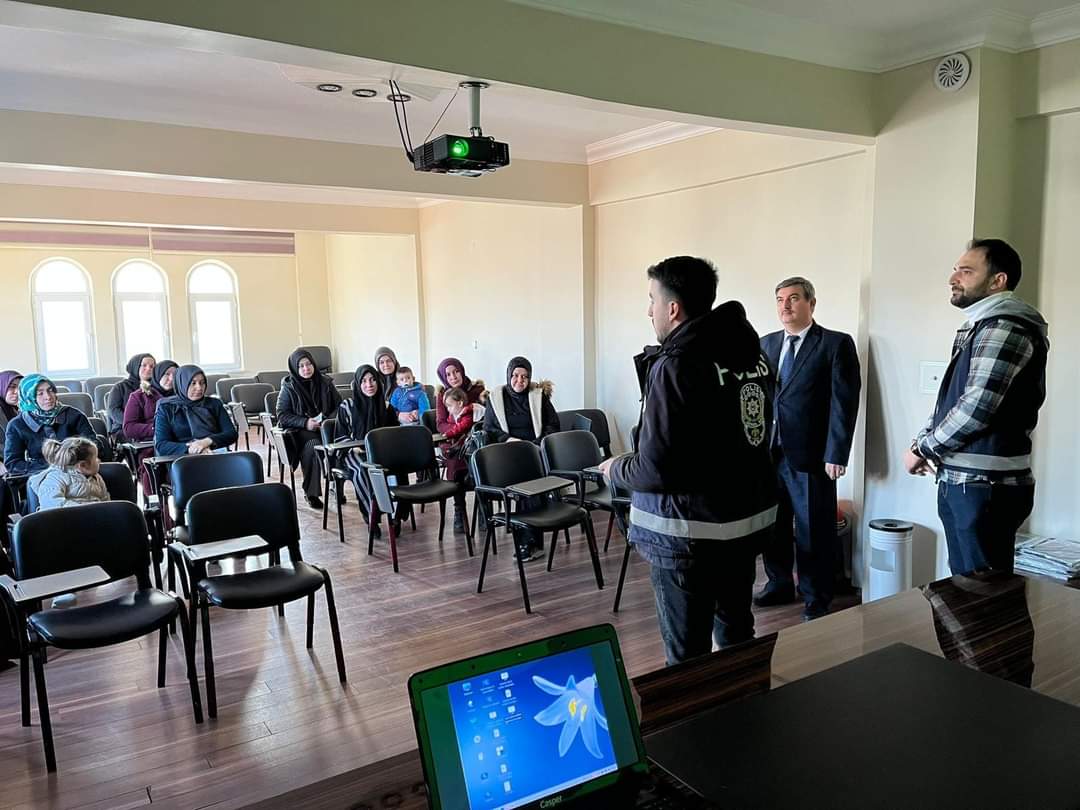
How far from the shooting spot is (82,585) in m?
2.79

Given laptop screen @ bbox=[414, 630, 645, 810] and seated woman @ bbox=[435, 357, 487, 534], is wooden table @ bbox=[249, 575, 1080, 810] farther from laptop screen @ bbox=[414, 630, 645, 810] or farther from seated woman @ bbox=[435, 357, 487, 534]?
seated woman @ bbox=[435, 357, 487, 534]

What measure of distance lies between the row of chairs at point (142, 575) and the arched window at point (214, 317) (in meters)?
7.90

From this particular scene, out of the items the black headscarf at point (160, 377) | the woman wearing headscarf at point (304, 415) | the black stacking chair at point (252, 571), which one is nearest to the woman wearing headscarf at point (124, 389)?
the black headscarf at point (160, 377)

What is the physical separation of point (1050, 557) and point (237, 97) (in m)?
4.78

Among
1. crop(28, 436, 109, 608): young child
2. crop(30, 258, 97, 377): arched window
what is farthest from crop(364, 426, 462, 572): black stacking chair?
crop(30, 258, 97, 377): arched window

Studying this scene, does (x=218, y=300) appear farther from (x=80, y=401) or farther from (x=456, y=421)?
(x=456, y=421)

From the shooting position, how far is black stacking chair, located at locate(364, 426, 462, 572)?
195 inches

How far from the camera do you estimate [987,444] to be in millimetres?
2834

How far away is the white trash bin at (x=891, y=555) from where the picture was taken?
3.78m

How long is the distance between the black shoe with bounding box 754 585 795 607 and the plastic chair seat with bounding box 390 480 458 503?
79.0 inches

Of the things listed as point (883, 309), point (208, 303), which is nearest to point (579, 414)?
point (883, 309)

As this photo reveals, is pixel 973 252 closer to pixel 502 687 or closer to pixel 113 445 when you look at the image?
pixel 502 687

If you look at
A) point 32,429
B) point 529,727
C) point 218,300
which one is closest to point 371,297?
point 218,300

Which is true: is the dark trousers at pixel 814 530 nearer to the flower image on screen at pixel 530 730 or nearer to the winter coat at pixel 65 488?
the flower image on screen at pixel 530 730
